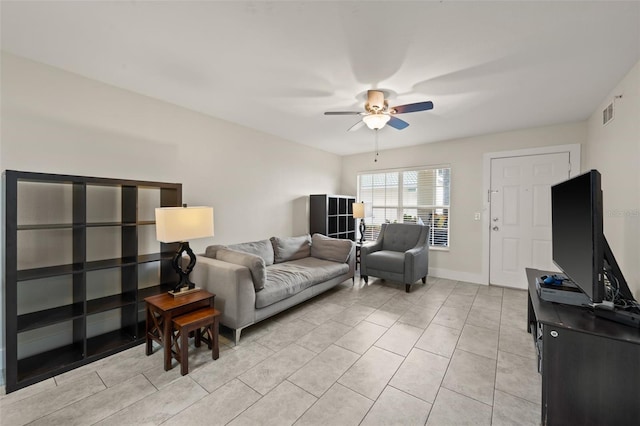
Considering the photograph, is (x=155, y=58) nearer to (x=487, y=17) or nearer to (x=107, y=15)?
(x=107, y=15)

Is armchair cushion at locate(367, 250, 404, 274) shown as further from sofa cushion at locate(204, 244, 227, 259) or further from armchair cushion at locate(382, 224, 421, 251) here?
sofa cushion at locate(204, 244, 227, 259)

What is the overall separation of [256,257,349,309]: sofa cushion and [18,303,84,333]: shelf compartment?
1458 millimetres

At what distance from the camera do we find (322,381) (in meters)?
1.95

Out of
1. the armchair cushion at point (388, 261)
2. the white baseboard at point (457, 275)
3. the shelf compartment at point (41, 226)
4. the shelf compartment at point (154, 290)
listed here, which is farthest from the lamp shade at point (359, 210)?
the shelf compartment at point (41, 226)

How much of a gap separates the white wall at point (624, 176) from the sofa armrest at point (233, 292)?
10.5ft

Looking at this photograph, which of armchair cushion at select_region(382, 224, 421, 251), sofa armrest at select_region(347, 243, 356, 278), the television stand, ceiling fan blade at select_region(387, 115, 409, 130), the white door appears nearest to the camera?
the television stand

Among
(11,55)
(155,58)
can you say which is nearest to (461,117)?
(155,58)

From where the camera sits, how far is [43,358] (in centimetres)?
214

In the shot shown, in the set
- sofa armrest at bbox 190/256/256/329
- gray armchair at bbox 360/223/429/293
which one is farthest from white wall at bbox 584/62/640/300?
sofa armrest at bbox 190/256/256/329

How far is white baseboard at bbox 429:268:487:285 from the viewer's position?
4.39 meters

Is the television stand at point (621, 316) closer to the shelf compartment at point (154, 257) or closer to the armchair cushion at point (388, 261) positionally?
the armchair cushion at point (388, 261)

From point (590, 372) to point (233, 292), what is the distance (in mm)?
2469

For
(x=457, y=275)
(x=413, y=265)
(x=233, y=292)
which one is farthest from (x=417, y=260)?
(x=233, y=292)

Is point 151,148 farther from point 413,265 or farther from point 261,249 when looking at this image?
point 413,265
